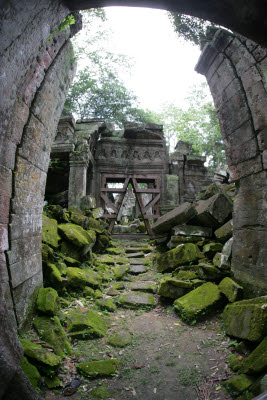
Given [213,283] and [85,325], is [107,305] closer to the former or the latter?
[85,325]

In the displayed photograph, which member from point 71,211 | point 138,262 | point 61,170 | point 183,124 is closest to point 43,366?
point 71,211

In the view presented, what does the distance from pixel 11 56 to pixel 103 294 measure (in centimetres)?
390

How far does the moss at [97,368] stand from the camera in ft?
7.59

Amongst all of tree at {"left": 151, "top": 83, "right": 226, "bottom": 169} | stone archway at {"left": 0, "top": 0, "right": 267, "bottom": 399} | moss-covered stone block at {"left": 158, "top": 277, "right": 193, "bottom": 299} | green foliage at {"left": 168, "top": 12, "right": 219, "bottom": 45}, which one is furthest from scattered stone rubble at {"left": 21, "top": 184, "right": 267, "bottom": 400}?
tree at {"left": 151, "top": 83, "right": 226, "bottom": 169}

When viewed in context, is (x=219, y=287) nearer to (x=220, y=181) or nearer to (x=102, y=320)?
(x=102, y=320)

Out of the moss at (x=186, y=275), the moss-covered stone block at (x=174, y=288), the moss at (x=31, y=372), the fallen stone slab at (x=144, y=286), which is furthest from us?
the fallen stone slab at (x=144, y=286)

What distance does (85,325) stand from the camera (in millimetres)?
3027

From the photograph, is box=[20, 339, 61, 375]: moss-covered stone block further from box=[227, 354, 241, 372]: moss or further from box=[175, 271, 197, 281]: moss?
box=[175, 271, 197, 281]: moss

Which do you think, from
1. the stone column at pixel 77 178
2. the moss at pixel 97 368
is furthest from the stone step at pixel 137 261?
the moss at pixel 97 368

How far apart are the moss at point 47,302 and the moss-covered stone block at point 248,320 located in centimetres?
211

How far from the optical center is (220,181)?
9.91m

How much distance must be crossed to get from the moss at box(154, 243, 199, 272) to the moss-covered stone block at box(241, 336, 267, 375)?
250 centimetres

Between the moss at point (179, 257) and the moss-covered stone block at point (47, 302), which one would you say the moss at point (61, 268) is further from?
the moss at point (179, 257)

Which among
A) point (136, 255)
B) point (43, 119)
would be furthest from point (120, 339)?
point (136, 255)
